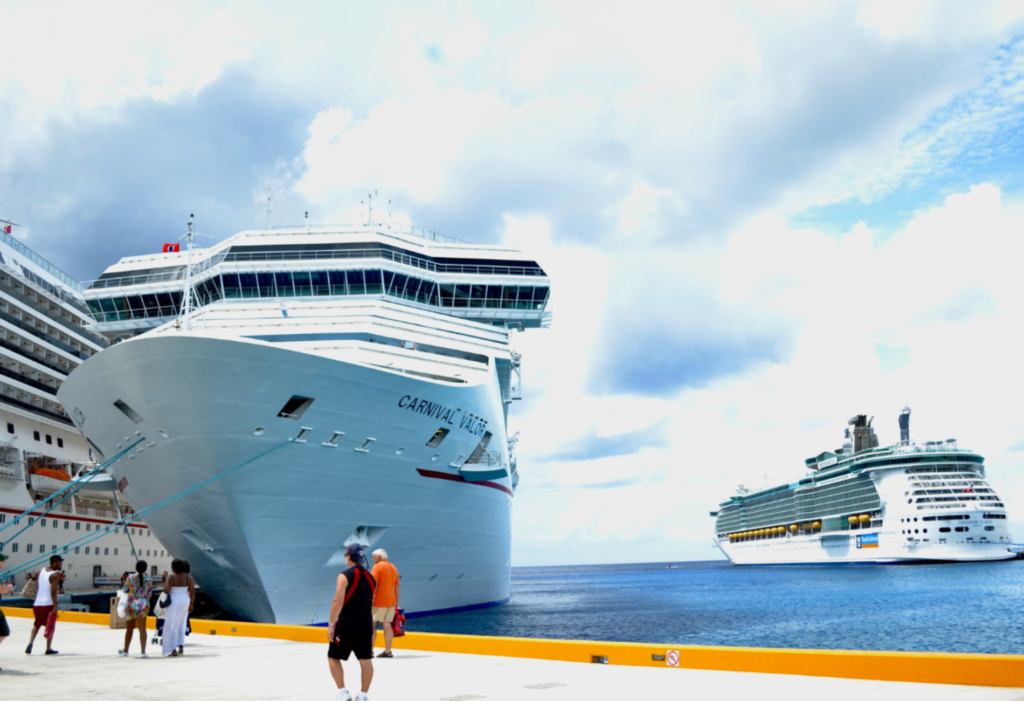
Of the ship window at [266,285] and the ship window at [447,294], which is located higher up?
the ship window at [447,294]

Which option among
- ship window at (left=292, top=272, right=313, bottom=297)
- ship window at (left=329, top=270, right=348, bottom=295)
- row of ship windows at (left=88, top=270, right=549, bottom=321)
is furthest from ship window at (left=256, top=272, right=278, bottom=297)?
ship window at (left=329, top=270, right=348, bottom=295)

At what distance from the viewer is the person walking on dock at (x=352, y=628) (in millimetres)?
6668

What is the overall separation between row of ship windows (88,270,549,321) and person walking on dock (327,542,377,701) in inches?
841

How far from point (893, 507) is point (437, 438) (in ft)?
242

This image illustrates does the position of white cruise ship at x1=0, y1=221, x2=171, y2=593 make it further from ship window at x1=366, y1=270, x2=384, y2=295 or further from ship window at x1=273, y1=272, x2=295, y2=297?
ship window at x1=366, y1=270, x2=384, y2=295

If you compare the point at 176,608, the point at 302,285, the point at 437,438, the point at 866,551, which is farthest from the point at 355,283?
the point at 866,551

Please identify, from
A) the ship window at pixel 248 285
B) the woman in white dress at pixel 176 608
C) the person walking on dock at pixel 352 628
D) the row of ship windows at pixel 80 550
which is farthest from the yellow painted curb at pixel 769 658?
the row of ship windows at pixel 80 550

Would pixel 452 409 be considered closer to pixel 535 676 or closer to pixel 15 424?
pixel 535 676

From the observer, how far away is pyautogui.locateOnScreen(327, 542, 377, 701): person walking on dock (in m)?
6.67

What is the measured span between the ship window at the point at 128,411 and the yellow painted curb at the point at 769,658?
29.0 ft

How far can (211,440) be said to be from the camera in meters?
18.0

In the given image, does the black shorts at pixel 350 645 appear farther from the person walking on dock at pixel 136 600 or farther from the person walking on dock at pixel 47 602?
the person walking on dock at pixel 47 602

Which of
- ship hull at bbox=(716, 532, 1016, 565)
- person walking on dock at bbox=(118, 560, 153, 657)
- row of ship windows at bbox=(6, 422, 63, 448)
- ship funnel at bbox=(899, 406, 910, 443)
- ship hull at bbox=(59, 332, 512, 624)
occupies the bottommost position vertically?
ship hull at bbox=(716, 532, 1016, 565)

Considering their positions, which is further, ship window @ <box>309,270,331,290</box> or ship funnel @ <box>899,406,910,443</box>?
ship funnel @ <box>899,406,910,443</box>
